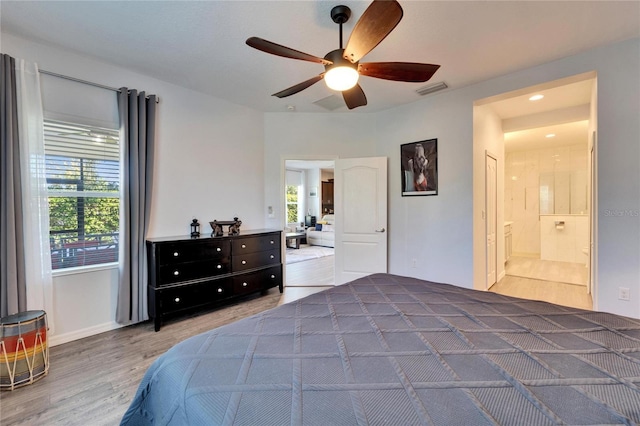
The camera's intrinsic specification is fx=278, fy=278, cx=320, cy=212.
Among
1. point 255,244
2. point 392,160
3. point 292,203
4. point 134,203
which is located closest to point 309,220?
point 292,203

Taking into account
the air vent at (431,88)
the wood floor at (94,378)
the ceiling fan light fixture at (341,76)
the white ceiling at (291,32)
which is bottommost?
the wood floor at (94,378)

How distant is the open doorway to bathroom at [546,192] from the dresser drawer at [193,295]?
385 centimetres

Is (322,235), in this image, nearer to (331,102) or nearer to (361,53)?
(331,102)

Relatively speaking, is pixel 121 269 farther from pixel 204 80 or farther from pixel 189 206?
pixel 204 80

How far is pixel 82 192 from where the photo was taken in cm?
270

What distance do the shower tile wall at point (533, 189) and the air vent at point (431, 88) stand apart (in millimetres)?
4708

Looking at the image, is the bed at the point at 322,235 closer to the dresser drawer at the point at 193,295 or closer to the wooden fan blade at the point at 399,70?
the dresser drawer at the point at 193,295

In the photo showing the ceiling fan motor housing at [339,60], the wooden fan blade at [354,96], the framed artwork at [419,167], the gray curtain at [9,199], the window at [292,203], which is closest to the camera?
the ceiling fan motor housing at [339,60]

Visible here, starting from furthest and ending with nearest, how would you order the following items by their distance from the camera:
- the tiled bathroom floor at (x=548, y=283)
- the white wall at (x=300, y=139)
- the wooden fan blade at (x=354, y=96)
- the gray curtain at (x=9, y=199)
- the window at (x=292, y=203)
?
1. the window at (x=292, y=203)
2. the white wall at (x=300, y=139)
3. the tiled bathroom floor at (x=548, y=283)
4. the wooden fan blade at (x=354, y=96)
5. the gray curtain at (x=9, y=199)

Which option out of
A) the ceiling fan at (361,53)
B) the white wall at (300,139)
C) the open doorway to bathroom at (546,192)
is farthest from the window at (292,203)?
the ceiling fan at (361,53)

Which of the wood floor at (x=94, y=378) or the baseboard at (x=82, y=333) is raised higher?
the baseboard at (x=82, y=333)

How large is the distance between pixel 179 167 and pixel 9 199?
4.82ft

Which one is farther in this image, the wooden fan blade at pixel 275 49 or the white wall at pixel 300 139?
the white wall at pixel 300 139

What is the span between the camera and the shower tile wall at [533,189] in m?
6.25
